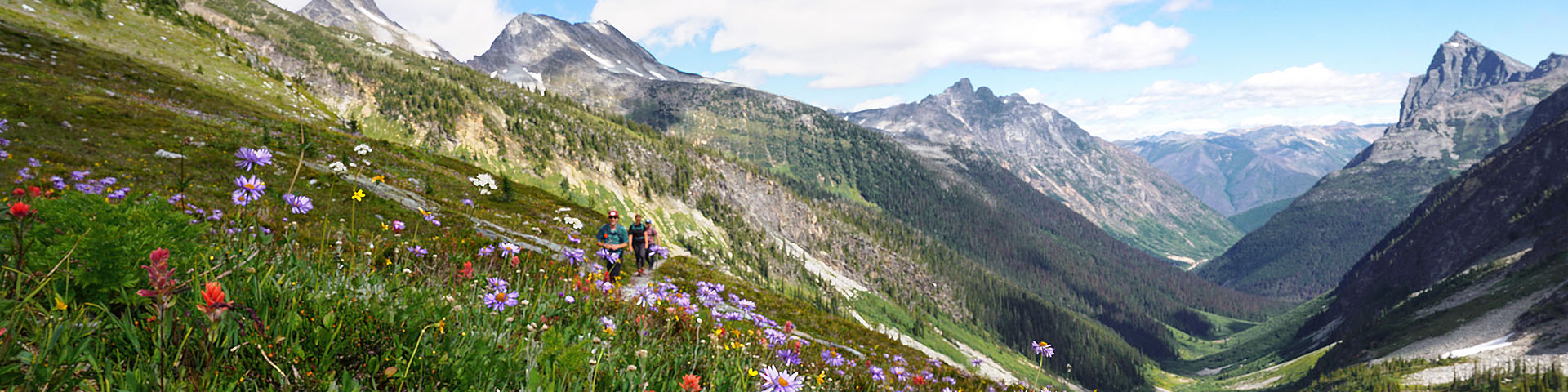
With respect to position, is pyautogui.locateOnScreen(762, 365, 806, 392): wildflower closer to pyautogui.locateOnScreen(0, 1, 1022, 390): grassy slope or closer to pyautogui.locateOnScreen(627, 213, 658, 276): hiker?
pyautogui.locateOnScreen(0, 1, 1022, 390): grassy slope

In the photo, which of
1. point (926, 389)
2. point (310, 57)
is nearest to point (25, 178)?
point (926, 389)

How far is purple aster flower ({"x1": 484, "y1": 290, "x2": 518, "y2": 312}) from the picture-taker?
446 cm

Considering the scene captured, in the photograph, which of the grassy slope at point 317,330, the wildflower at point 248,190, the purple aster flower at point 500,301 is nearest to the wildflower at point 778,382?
the grassy slope at point 317,330

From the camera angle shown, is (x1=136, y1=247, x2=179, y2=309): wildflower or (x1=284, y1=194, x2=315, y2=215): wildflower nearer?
(x1=136, y1=247, x2=179, y2=309): wildflower

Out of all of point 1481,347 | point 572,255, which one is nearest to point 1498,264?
point 1481,347

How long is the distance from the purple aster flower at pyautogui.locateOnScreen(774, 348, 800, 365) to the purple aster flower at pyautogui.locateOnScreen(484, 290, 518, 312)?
293cm

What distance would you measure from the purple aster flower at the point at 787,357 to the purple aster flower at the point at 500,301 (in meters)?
2.93

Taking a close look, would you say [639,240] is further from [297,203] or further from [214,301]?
[214,301]

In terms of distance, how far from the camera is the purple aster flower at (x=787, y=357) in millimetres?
6334

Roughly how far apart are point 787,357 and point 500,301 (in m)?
3.21

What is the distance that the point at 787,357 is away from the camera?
652cm

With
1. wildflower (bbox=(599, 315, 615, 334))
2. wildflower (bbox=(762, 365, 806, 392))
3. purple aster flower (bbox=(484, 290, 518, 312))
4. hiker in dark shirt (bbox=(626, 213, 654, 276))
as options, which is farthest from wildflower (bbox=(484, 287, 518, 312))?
hiker in dark shirt (bbox=(626, 213, 654, 276))

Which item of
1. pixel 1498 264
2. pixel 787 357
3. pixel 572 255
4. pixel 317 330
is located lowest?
pixel 1498 264

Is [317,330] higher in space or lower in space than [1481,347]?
higher
